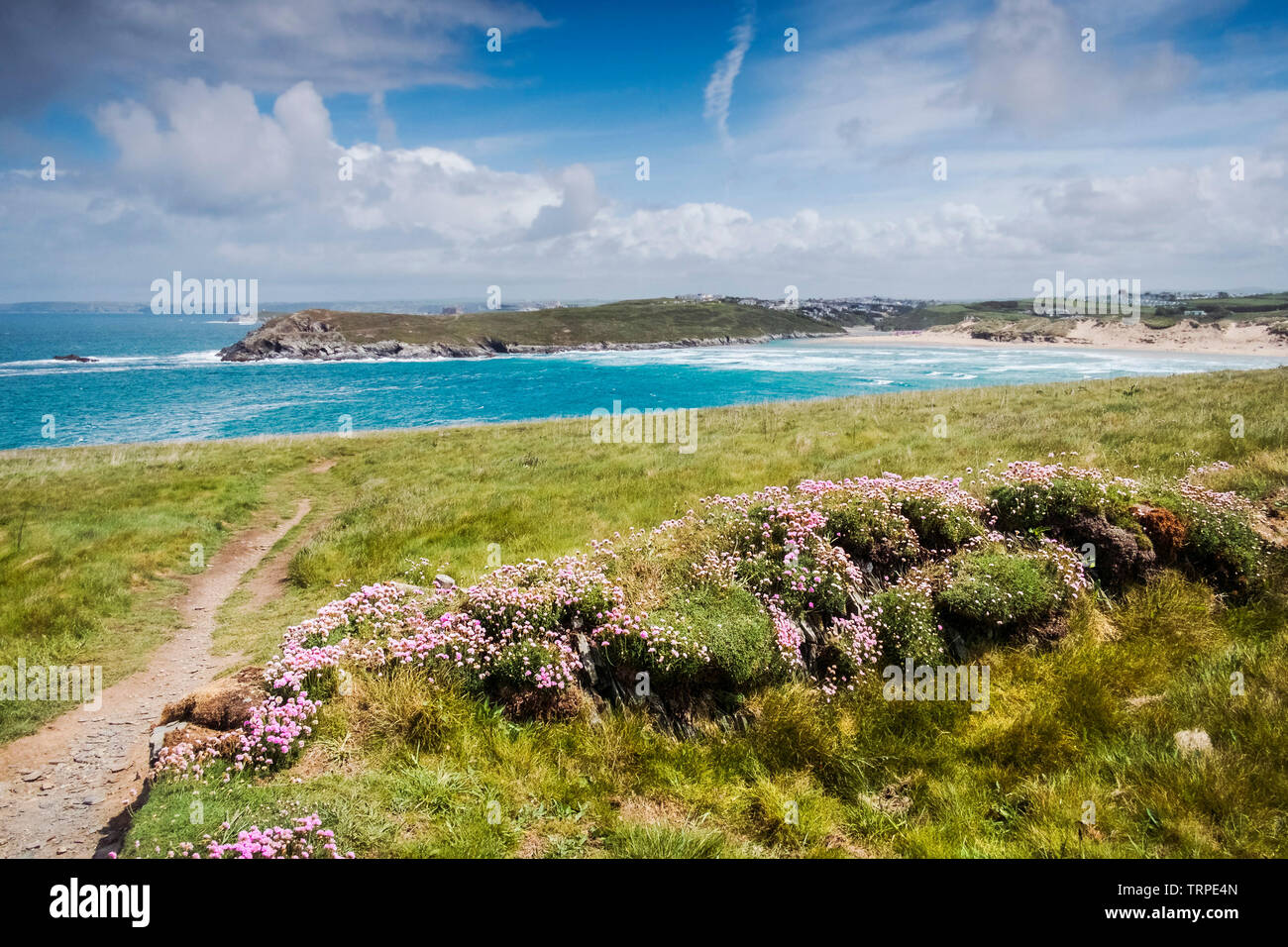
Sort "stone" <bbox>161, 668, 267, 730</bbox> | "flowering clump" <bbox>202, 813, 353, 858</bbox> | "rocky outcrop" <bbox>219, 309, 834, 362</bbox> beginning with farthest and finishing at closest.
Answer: "rocky outcrop" <bbox>219, 309, 834, 362</bbox> → "stone" <bbox>161, 668, 267, 730</bbox> → "flowering clump" <bbox>202, 813, 353, 858</bbox>

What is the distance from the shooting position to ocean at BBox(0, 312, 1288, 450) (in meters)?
66.6

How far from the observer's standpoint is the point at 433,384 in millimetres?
103188

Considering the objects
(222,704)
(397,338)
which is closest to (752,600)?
(222,704)

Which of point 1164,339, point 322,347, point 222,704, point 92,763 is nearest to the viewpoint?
point 222,704

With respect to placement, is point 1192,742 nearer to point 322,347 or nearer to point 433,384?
point 433,384

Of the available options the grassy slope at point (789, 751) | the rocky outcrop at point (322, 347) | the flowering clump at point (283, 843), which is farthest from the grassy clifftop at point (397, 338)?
the flowering clump at point (283, 843)

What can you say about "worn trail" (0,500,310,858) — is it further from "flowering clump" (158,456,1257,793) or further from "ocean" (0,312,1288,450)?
"ocean" (0,312,1288,450)

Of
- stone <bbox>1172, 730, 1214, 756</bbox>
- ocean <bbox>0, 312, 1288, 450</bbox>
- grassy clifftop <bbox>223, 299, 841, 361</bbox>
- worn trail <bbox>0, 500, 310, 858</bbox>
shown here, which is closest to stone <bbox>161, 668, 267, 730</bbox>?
worn trail <bbox>0, 500, 310, 858</bbox>

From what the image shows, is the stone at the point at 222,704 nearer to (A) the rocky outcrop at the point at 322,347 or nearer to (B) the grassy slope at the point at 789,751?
(B) the grassy slope at the point at 789,751

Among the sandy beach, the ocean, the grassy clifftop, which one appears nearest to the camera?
the ocean
